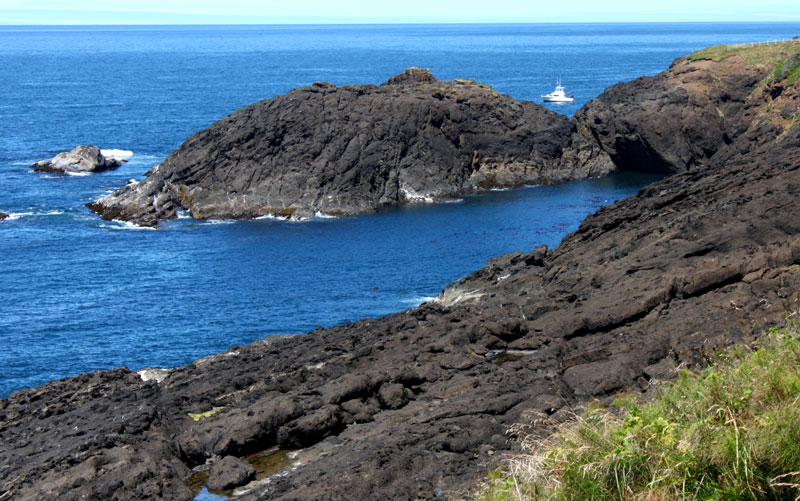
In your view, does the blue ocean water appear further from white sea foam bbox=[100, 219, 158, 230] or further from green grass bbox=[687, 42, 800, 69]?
green grass bbox=[687, 42, 800, 69]

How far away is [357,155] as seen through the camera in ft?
265

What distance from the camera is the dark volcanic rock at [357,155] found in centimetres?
7788

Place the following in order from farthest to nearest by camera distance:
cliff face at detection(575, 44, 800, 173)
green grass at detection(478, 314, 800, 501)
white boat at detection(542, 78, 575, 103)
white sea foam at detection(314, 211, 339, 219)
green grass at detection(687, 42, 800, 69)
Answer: white boat at detection(542, 78, 575, 103) < green grass at detection(687, 42, 800, 69) < cliff face at detection(575, 44, 800, 173) < white sea foam at detection(314, 211, 339, 219) < green grass at detection(478, 314, 800, 501)

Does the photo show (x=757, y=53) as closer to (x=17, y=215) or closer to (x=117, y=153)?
(x=117, y=153)

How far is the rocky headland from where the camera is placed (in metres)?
21.5

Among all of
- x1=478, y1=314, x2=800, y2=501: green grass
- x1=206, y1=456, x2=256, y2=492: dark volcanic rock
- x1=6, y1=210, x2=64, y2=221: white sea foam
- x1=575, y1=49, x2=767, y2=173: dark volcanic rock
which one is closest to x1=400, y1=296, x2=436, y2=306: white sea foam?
x1=206, y1=456, x2=256, y2=492: dark volcanic rock

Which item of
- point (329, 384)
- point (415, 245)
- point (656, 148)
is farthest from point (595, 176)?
point (329, 384)

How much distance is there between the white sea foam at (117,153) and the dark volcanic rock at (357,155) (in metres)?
20.9

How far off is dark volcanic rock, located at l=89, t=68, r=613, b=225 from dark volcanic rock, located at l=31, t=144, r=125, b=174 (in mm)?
14177

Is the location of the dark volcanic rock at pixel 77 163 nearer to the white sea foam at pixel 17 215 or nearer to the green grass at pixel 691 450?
the white sea foam at pixel 17 215

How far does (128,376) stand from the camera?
37781 mm

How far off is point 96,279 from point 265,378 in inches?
1252

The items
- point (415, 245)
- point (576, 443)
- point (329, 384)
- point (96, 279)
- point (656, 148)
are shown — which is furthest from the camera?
point (656, 148)

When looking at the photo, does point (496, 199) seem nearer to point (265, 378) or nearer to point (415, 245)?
point (415, 245)
